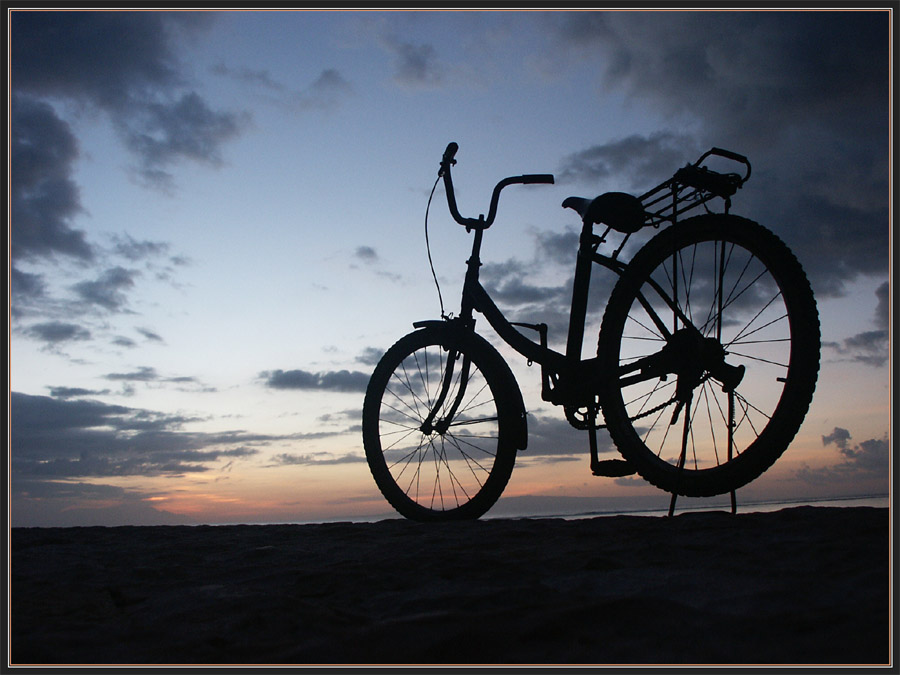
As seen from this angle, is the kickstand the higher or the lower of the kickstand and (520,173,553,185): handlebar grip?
the lower

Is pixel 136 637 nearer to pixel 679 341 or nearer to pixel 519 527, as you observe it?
pixel 519 527

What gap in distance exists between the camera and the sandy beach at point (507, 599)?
1.38 meters

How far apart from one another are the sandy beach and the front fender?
107cm

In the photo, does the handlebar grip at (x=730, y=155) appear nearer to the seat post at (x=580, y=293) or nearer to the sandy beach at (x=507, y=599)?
the seat post at (x=580, y=293)

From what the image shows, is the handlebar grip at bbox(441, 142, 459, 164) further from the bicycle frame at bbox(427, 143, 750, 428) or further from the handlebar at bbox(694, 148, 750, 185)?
the handlebar at bbox(694, 148, 750, 185)

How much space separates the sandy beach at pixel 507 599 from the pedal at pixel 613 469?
0.40 metres

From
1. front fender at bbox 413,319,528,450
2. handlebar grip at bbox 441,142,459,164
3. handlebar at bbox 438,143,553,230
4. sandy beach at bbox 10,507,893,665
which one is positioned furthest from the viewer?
handlebar grip at bbox 441,142,459,164

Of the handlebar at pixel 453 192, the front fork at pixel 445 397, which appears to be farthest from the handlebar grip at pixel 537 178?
the front fork at pixel 445 397

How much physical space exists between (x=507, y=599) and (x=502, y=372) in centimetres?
265

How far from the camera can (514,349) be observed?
4.34 m

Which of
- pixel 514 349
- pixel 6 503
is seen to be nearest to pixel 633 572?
pixel 514 349

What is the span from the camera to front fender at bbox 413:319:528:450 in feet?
13.6

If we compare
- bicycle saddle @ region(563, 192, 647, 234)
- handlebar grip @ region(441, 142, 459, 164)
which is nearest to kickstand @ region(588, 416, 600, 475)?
bicycle saddle @ region(563, 192, 647, 234)

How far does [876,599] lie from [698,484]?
5.68ft
